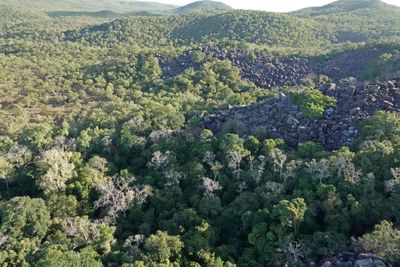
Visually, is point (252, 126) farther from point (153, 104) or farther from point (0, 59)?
point (0, 59)

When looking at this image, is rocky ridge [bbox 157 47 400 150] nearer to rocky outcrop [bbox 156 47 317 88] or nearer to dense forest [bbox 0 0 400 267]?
dense forest [bbox 0 0 400 267]

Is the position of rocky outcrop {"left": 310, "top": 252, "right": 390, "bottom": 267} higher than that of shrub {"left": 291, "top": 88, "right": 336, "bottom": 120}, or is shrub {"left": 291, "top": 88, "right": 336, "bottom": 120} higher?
shrub {"left": 291, "top": 88, "right": 336, "bottom": 120}

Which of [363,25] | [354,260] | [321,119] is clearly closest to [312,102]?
[321,119]

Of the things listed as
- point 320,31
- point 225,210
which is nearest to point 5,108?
point 225,210

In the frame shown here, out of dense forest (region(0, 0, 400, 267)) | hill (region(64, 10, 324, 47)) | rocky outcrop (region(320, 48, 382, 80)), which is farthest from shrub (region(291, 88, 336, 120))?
hill (region(64, 10, 324, 47))

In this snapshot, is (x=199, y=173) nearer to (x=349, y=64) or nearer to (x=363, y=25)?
(x=349, y=64)

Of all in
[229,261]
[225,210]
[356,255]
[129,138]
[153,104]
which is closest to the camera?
[356,255]

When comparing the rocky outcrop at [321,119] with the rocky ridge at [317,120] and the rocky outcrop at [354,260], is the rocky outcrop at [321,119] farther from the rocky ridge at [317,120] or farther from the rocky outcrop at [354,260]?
the rocky outcrop at [354,260]

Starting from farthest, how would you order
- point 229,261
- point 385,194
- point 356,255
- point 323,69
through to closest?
point 323,69 < point 385,194 < point 229,261 < point 356,255
